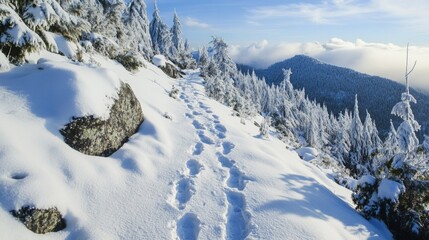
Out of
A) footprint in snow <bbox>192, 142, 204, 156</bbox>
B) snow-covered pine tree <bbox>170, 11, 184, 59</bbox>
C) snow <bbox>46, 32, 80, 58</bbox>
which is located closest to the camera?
footprint in snow <bbox>192, 142, 204, 156</bbox>

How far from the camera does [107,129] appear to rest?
698 cm

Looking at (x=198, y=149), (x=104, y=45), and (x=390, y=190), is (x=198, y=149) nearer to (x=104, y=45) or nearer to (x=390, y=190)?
(x=390, y=190)

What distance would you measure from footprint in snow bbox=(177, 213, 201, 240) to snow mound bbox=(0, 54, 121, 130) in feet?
10.1

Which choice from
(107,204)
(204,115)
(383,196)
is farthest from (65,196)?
(204,115)

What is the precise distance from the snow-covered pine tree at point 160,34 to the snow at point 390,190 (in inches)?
2033

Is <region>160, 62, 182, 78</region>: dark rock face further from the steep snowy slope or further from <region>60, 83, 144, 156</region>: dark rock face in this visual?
<region>60, 83, 144, 156</region>: dark rock face

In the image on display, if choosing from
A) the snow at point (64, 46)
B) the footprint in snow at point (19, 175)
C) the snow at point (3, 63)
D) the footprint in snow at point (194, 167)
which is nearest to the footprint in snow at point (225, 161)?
the footprint in snow at point (194, 167)

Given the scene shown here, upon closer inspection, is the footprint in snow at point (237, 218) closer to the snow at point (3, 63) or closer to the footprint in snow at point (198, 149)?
the footprint in snow at point (198, 149)

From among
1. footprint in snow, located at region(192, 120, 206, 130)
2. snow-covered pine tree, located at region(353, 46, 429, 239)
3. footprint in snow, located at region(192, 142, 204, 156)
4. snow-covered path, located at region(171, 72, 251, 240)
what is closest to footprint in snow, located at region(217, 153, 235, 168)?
snow-covered path, located at region(171, 72, 251, 240)

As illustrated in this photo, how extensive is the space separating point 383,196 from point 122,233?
5.86 meters

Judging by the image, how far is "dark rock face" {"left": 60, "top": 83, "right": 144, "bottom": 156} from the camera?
20.6 feet

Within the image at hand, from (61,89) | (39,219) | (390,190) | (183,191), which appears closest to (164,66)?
(61,89)

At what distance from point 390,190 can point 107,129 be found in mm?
6575

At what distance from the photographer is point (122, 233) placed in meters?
4.73
